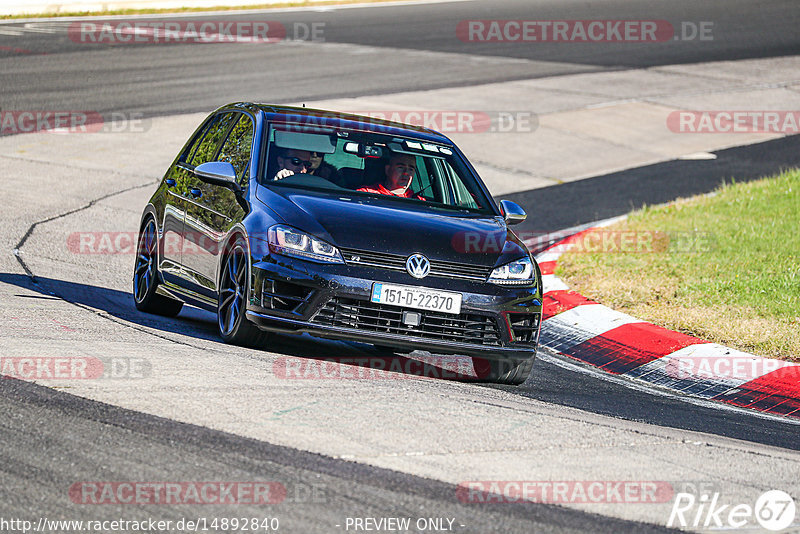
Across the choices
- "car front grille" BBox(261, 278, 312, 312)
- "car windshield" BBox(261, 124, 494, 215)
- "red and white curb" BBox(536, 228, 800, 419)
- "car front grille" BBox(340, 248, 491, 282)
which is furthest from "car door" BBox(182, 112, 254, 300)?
"red and white curb" BBox(536, 228, 800, 419)

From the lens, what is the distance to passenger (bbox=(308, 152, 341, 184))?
838 cm

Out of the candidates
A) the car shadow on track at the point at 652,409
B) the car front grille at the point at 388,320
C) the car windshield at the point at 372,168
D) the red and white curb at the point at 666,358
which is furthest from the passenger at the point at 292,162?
the red and white curb at the point at 666,358

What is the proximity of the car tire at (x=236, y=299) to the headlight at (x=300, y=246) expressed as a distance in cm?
26

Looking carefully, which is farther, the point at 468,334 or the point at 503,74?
the point at 503,74

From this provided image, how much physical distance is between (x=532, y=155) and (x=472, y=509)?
13719mm

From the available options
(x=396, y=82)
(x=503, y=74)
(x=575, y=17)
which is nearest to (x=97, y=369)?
(x=396, y=82)

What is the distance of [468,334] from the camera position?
7.56 metres

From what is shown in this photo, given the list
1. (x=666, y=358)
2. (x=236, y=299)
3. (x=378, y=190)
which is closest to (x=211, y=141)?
(x=378, y=190)

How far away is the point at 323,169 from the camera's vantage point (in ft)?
27.6

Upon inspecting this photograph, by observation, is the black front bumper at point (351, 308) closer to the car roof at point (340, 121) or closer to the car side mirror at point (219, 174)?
the car side mirror at point (219, 174)

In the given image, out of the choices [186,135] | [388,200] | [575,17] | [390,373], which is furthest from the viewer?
[575,17]

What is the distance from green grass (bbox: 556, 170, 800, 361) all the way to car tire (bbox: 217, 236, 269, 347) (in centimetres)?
352

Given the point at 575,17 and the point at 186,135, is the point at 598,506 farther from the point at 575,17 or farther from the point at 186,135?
the point at 575,17

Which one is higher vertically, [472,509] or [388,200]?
[388,200]
